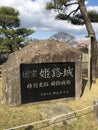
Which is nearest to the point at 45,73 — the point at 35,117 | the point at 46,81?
the point at 46,81

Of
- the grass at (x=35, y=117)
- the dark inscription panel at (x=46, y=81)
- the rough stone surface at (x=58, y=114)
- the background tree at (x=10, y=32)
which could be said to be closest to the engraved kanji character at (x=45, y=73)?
the dark inscription panel at (x=46, y=81)

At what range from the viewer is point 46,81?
8531mm

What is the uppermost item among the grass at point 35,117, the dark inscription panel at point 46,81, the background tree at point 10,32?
the background tree at point 10,32

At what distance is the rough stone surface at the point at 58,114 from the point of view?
7059 mm

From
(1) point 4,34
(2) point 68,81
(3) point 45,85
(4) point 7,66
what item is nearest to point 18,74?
(4) point 7,66

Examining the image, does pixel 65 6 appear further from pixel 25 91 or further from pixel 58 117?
pixel 58 117

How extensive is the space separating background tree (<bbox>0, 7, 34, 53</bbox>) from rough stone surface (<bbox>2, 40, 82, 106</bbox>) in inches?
541

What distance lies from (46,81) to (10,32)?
568 inches

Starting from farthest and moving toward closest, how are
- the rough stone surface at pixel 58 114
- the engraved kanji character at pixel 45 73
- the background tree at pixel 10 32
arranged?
the background tree at pixel 10 32 → the engraved kanji character at pixel 45 73 → the rough stone surface at pixel 58 114

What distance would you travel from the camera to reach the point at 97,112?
732 centimetres

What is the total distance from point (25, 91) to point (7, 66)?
88 centimetres

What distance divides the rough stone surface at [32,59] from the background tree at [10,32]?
13.7 meters

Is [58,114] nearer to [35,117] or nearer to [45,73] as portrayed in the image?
[35,117]

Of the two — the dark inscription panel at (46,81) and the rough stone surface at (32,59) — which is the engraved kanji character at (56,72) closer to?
the dark inscription panel at (46,81)
